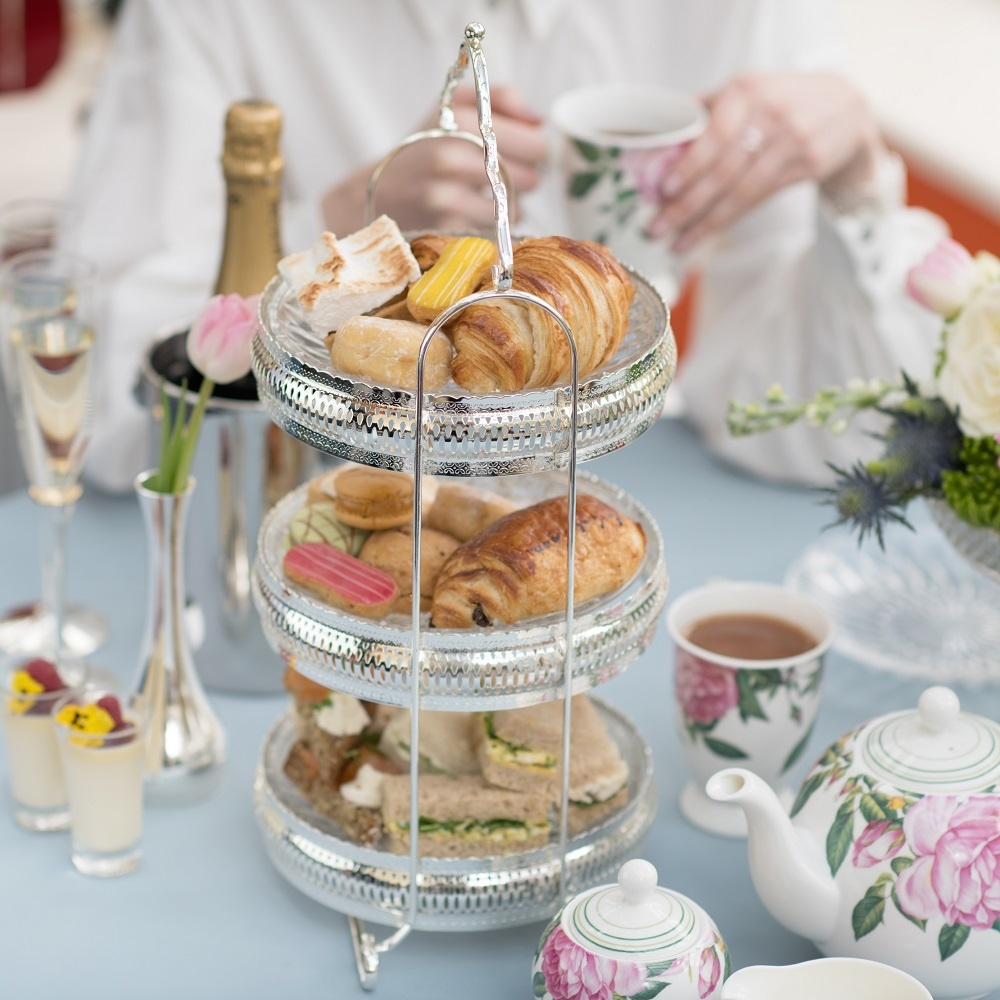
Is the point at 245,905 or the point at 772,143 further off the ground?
the point at 772,143

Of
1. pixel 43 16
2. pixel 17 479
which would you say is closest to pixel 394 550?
pixel 17 479

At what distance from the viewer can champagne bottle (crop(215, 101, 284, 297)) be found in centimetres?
96

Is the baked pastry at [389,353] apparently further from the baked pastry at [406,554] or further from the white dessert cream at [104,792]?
the white dessert cream at [104,792]

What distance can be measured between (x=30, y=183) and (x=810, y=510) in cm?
281

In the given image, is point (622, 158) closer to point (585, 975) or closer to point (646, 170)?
point (646, 170)

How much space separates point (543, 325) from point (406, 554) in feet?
0.57

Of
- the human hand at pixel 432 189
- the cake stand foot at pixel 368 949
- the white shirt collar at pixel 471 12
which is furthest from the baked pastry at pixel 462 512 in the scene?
the white shirt collar at pixel 471 12

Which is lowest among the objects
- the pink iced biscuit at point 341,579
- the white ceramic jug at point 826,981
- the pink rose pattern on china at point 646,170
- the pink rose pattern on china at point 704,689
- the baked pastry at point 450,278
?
the pink rose pattern on china at point 704,689

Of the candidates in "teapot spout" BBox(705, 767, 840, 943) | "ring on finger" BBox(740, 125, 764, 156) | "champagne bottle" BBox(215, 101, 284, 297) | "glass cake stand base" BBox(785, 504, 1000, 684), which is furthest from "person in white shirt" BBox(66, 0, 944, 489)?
"teapot spout" BBox(705, 767, 840, 943)

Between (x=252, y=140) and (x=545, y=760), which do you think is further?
(x=252, y=140)

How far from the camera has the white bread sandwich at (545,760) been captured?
2.64 ft

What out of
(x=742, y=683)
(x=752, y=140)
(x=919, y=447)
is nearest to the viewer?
(x=742, y=683)

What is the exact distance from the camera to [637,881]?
26.8 inches

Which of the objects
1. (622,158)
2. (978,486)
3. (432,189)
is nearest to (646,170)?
(622,158)
